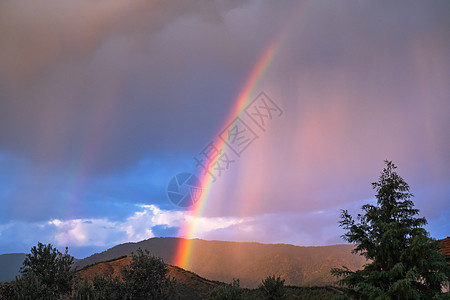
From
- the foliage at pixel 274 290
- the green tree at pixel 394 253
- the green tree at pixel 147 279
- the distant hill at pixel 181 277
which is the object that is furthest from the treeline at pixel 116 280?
the distant hill at pixel 181 277

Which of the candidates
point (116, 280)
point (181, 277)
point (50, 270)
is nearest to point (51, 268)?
point (50, 270)

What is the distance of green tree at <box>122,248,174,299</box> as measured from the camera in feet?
94.7

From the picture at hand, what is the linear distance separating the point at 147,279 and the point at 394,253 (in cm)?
2013

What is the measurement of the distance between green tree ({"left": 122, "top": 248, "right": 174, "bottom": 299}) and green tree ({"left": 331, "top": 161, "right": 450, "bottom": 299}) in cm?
1578

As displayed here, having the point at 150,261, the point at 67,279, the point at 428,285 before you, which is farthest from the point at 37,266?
the point at 428,285

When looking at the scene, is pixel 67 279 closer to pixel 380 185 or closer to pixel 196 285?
pixel 380 185

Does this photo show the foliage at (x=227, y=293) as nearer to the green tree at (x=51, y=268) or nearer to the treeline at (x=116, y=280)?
the treeline at (x=116, y=280)

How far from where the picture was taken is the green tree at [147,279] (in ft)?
94.7

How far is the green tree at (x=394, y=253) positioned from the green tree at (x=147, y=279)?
621 inches

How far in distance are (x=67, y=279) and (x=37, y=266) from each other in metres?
2.67

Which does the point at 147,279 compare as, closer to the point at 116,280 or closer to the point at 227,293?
the point at 116,280

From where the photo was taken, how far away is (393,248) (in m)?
18.3

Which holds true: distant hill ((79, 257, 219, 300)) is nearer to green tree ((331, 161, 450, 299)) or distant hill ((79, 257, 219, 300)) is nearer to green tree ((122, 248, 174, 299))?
green tree ((122, 248, 174, 299))

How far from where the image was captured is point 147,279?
29391 mm
